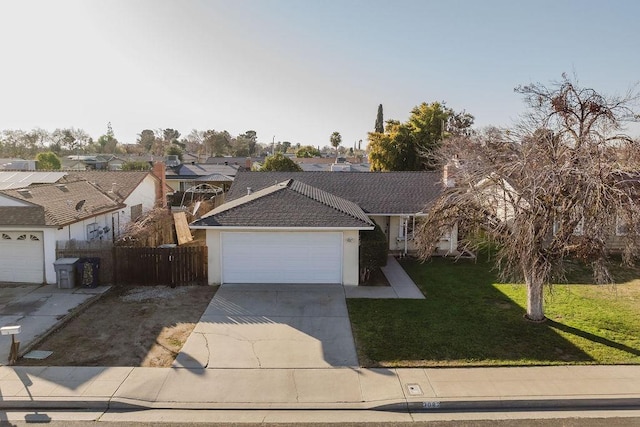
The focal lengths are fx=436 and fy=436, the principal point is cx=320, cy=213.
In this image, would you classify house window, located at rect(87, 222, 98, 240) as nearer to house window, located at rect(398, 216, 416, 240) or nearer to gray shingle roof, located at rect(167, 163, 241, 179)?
house window, located at rect(398, 216, 416, 240)

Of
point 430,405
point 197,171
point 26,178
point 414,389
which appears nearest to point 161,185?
point 26,178

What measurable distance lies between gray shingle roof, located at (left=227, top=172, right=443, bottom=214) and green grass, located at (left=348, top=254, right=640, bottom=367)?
5.67 metres

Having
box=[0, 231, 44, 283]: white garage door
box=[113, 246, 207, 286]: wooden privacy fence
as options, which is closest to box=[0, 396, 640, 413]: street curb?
box=[113, 246, 207, 286]: wooden privacy fence

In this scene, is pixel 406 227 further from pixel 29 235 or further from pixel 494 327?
pixel 29 235

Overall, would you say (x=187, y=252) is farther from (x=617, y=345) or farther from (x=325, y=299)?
(x=617, y=345)

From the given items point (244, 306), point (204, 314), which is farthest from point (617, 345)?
point (204, 314)

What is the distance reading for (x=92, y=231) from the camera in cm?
1848

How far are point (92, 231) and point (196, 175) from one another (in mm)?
28162

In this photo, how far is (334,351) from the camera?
10.1 metres

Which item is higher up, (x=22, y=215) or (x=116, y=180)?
(x=116, y=180)

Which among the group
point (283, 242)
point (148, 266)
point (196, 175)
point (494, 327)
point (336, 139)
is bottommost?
point (494, 327)

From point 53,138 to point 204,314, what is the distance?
3910 inches

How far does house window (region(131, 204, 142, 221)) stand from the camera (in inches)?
941

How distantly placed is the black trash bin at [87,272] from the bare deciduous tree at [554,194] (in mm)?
10769
